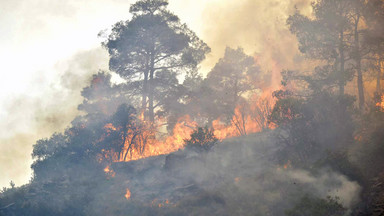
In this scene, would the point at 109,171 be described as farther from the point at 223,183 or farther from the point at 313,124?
the point at 313,124

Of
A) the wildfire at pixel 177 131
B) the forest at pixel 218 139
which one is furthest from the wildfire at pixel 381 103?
the wildfire at pixel 177 131

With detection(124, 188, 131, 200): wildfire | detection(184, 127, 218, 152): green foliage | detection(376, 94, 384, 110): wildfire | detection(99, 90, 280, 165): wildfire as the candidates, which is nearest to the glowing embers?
detection(99, 90, 280, 165): wildfire

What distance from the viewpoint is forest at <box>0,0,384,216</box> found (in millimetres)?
19438

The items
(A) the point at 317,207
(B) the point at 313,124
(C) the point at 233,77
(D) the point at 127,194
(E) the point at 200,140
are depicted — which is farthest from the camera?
(C) the point at 233,77

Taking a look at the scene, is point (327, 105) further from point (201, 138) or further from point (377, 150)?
point (201, 138)

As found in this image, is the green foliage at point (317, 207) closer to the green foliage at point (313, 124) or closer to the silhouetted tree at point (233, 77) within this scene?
the green foliage at point (313, 124)

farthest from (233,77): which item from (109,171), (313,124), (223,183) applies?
(109,171)

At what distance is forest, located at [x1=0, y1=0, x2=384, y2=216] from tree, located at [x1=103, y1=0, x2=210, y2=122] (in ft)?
0.39

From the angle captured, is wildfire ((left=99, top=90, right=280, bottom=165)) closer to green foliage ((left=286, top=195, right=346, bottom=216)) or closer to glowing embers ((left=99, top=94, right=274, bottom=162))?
glowing embers ((left=99, top=94, right=274, bottom=162))

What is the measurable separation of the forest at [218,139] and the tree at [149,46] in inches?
4.7

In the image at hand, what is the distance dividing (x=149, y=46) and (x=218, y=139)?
14028mm

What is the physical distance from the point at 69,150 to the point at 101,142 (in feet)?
9.35

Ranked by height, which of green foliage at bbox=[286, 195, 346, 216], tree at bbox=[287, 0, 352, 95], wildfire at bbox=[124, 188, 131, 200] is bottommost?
green foliage at bbox=[286, 195, 346, 216]

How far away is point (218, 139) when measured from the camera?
2722 cm
